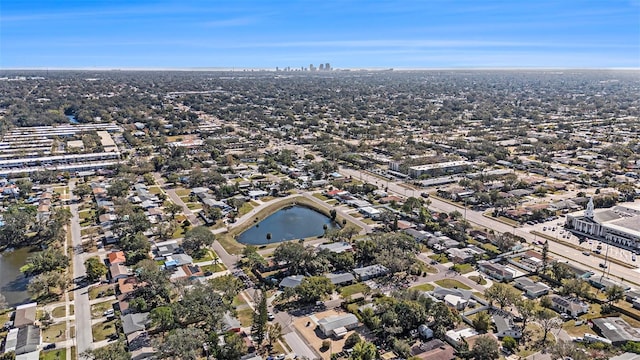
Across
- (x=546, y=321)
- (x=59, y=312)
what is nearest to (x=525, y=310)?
(x=546, y=321)

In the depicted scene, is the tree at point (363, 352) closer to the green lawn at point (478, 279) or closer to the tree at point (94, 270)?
the green lawn at point (478, 279)

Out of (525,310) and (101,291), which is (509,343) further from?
(101,291)

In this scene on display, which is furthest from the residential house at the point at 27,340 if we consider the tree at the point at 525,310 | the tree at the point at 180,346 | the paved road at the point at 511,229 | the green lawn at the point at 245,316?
the paved road at the point at 511,229

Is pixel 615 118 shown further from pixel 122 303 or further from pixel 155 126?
pixel 122 303

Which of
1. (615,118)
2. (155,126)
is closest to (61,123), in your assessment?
(155,126)

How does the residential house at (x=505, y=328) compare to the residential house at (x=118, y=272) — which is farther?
the residential house at (x=118, y=272)
